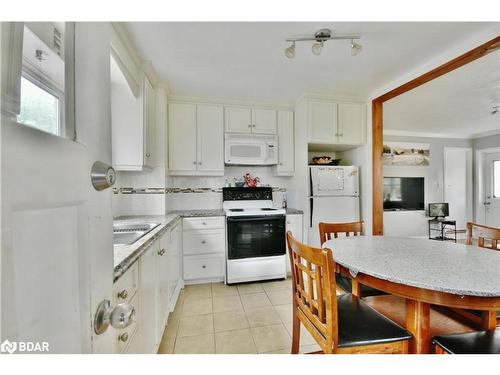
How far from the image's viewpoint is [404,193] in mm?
4734

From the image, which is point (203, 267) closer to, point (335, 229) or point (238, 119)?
point (335, 229)

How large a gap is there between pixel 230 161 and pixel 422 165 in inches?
178

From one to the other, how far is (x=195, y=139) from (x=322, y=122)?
166 centimetres

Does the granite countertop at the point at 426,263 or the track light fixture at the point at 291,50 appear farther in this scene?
the track light fixture at the point at 291,50

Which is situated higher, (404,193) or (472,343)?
(404,193)

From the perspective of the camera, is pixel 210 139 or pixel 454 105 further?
pixel 454 105

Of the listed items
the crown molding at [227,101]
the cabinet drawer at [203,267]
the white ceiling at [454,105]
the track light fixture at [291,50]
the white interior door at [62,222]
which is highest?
the white ceiling at [454,105]

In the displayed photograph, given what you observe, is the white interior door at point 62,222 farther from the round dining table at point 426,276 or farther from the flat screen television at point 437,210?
the flat screen television at point 437,210

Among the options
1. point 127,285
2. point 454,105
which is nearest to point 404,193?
point 454,105

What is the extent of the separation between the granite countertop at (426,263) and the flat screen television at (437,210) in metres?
3.92

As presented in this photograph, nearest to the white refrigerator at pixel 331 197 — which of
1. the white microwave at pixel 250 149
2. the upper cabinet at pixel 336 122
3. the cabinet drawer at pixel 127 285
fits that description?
the upper cabinet at pixel 336 122

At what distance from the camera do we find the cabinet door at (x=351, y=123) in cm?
289

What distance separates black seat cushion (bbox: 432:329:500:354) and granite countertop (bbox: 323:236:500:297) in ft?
0.88
